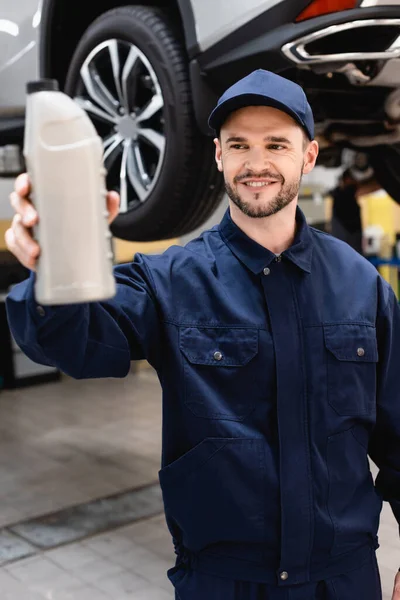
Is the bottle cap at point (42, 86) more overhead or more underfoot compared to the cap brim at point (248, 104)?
more underfoot

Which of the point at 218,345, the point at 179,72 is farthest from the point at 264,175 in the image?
the point at 179,72

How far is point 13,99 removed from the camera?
10.2 feet

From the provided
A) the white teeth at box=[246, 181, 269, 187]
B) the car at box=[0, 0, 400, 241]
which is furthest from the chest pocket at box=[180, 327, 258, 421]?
the car at box=[0, 0, 400, 241]

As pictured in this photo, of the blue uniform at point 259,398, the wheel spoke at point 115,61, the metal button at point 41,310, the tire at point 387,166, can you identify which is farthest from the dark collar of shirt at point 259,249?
the tire at point 387,166

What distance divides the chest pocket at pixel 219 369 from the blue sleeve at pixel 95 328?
8 centimetres

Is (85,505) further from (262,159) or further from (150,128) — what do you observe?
(262,159)

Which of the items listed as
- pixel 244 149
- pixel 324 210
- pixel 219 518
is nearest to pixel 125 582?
pixel 219 518

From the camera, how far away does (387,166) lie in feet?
11.4

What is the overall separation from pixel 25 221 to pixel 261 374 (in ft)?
2.04

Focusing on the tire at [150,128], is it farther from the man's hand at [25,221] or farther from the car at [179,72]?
the man's hand at [25,221]

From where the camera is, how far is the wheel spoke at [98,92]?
2.76 meters

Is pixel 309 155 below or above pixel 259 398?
above

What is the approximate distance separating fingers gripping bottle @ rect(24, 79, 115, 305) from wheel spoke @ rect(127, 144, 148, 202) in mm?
1782

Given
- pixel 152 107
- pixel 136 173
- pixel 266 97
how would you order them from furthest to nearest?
pixel 136 173 < pixel 152 107 < pixel 266 97
